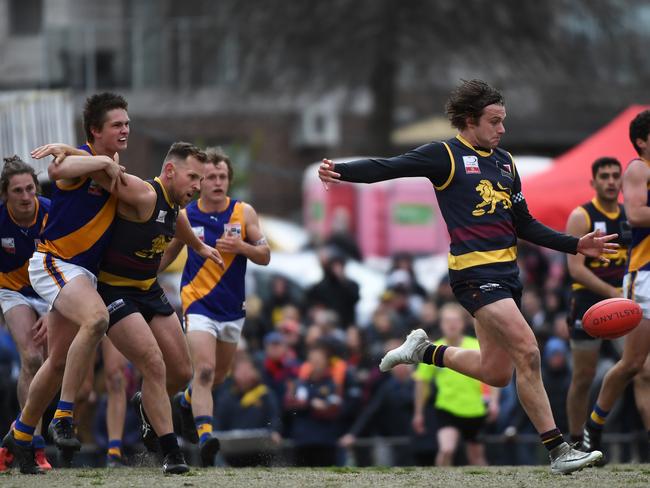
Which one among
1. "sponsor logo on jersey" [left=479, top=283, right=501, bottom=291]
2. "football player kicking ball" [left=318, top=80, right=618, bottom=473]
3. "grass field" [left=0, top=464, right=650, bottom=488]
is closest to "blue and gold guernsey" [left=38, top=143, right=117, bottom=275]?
"grass field" [left=0, top=464, right=650, bottom=488]

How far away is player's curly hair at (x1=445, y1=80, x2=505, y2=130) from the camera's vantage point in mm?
9328

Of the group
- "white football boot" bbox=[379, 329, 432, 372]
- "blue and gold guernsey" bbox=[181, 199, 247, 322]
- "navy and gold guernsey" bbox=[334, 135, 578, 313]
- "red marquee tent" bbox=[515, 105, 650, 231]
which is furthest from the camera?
"red marquee tent" bbox=[515, 105, 650, 231]

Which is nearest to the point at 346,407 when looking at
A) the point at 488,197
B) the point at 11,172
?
the point at 11,172

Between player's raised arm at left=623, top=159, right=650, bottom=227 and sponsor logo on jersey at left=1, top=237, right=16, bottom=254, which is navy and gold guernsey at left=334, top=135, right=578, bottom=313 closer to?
player's raised arm at left=623, top=159, right=650, bottom=227

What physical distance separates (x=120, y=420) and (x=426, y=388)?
4.13 m

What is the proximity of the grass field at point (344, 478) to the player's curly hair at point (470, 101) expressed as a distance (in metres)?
2.44

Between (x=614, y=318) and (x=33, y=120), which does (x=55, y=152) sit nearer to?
(x=614, y=318)

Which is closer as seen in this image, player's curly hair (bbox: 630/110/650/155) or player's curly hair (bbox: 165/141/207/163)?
player's curly hair (bbox: 165/141/207/163)

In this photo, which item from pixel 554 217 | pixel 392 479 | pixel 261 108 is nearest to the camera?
pixel 392 479

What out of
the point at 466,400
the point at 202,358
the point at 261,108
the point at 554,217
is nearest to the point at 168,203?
the point at 202,358

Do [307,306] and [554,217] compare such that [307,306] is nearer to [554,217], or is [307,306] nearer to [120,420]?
[554,217]

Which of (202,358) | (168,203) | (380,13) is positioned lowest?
(202,358)

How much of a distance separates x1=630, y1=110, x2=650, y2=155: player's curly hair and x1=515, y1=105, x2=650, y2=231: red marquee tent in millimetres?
5230

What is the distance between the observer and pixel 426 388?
14695 millimetres
